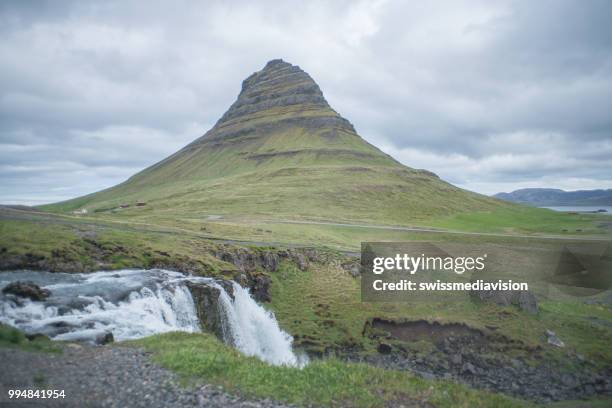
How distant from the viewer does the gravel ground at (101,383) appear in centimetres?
1465

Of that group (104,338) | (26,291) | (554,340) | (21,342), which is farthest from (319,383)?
(554,340)

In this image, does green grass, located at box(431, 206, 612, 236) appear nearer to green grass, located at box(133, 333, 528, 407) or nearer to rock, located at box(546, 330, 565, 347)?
rock, located at box(546, 330, 565, 347)

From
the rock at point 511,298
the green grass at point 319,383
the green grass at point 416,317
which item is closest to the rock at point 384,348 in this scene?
the green grass at point 416,317

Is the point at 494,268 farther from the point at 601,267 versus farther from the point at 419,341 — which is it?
the point at 419,341

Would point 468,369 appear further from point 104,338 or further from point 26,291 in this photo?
point 26,291

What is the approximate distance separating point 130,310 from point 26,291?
7065mm

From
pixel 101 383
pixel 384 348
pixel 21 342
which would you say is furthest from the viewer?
pixel 384 348

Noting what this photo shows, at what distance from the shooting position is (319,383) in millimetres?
17500

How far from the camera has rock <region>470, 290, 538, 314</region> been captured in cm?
4522

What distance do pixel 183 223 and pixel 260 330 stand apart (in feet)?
151

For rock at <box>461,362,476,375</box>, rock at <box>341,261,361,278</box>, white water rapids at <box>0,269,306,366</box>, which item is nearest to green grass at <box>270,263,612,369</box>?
white water rapids at <box>0,269,306,366</box>

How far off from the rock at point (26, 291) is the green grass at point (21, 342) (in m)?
7.83

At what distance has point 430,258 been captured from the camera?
68.9m

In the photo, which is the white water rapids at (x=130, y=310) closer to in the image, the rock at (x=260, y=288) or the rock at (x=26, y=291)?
the rock at (x=26, y=291)
